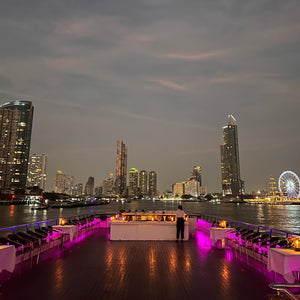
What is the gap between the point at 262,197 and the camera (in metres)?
174

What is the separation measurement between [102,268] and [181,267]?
1.89 metres

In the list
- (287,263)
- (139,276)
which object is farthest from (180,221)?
(287,263)

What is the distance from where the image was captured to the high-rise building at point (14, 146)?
154875mm

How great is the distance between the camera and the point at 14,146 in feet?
533

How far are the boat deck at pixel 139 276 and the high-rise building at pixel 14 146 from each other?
16637 centimetres

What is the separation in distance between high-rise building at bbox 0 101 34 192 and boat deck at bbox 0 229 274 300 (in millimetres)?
166369

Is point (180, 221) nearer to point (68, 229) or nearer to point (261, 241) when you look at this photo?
point (261, 241)

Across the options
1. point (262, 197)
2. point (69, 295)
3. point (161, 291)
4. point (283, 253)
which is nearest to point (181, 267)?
point (161, 291)

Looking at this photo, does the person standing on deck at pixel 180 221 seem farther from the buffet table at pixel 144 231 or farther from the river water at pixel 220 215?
the river water at pixel 220 215

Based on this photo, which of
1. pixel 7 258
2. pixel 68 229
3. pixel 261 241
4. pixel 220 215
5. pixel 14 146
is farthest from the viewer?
pixel 14 146

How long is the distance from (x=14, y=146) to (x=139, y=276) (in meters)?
179

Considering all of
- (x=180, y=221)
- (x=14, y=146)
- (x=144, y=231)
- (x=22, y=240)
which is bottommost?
(x=144, y=231)

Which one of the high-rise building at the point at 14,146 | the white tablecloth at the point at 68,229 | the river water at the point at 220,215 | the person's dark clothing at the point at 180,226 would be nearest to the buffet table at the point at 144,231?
the person's dark clothing at the point at 180,226

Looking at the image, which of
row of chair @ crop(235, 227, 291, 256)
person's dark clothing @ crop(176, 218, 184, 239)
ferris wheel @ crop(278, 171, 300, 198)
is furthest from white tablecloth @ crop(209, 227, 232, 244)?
ferris wheel @ crop(278, 171, 300, 198)
